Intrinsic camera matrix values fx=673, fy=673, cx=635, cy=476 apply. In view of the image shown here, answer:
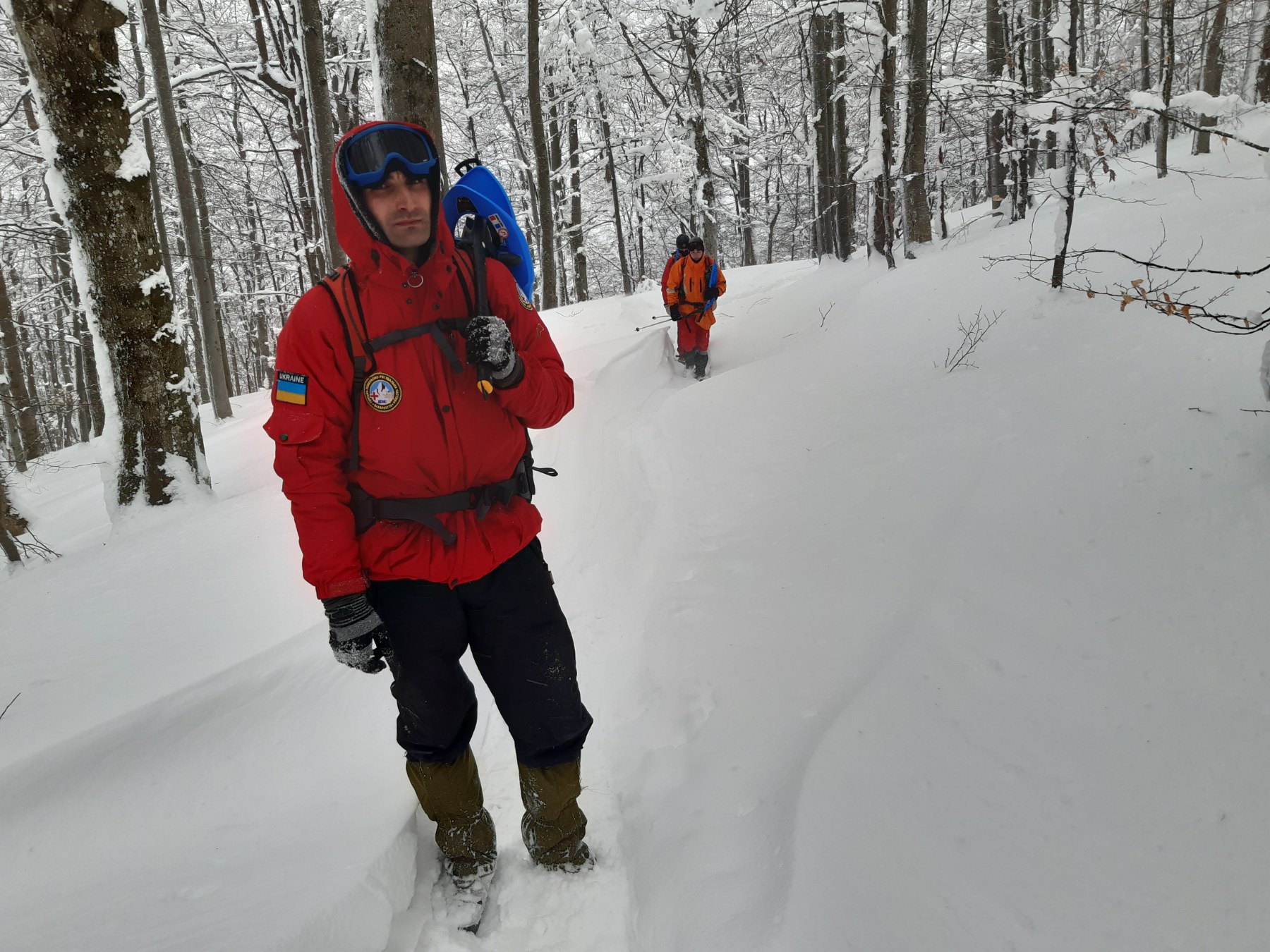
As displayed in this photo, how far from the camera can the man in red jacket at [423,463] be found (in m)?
1.85

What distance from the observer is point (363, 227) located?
6.18 feet

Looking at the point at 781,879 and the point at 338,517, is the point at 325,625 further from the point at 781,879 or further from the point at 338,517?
the point at 781,879

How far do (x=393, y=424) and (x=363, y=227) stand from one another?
1.83ft

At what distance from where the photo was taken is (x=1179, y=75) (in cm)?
1231

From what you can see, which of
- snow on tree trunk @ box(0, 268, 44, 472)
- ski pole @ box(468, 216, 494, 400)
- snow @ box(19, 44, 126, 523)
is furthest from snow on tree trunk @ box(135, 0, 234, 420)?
ski pole @ box(468, 216, 494, 400)

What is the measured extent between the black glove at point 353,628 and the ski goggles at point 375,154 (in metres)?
1.16

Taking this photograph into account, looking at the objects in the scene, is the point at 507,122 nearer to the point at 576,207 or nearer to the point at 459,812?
the point at 576,207

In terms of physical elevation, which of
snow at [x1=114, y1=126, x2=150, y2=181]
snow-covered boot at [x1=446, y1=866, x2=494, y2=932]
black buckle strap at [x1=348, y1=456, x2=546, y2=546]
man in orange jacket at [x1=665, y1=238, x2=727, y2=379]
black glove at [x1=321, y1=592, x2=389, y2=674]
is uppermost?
snow at [x1=114, y1=126, x2=150, y2=181]

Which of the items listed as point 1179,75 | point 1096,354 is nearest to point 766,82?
point 1179,75

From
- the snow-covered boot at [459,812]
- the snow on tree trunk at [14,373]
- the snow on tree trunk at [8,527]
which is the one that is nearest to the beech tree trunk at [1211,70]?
the snow-covered boot at [459,812]

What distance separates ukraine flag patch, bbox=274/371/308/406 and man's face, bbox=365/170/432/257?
46 cm

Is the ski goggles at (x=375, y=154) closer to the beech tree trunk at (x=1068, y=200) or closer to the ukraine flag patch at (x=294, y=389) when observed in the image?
the ukraine flag patch at (x=294, y=389)

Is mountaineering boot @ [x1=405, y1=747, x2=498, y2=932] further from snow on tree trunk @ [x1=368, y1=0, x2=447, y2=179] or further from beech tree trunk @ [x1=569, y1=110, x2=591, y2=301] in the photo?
beech tree trunk @ [x1=569, y1=110, x2=591, y2=301]

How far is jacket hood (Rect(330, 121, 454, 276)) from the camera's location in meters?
1.87
